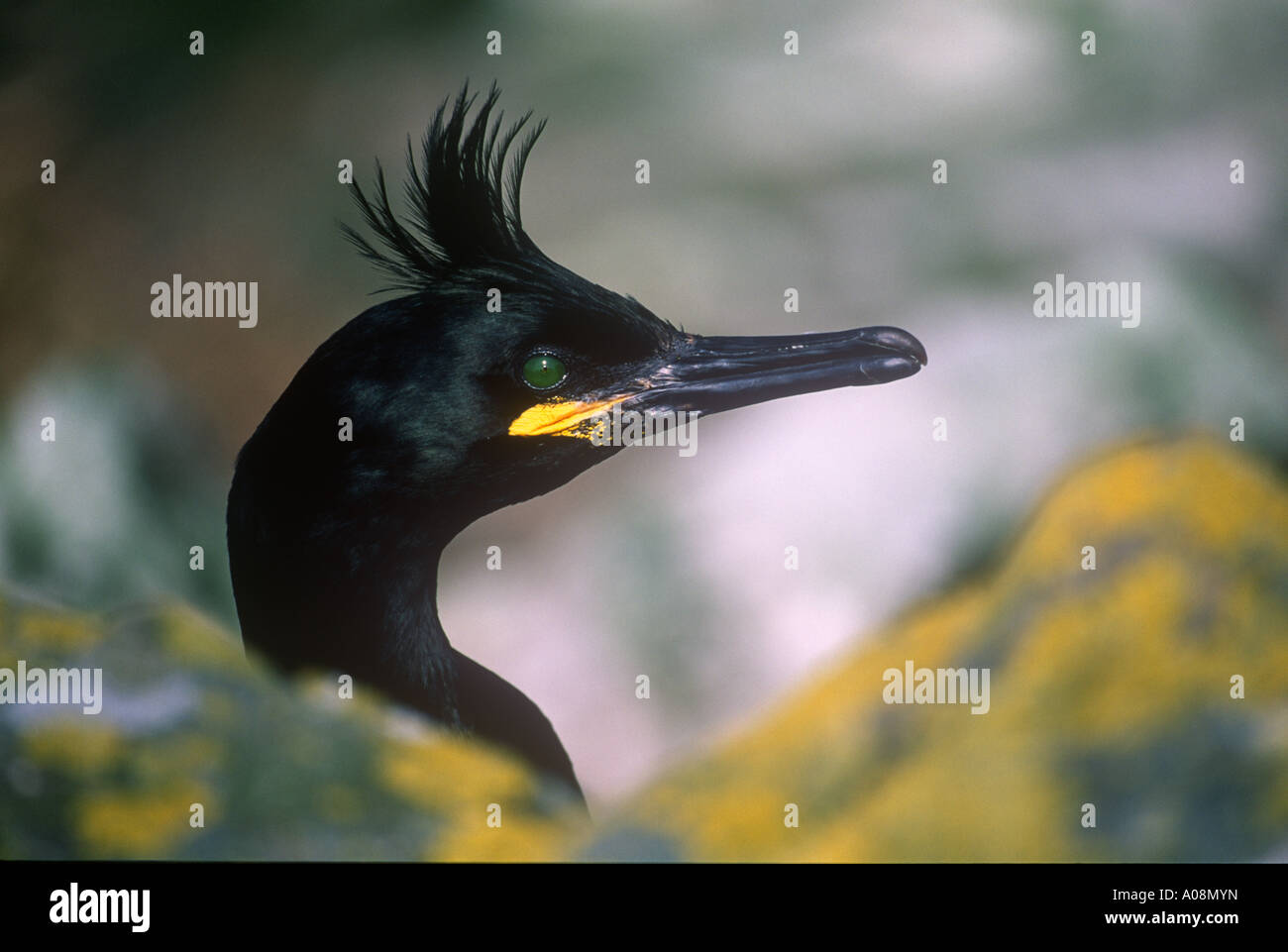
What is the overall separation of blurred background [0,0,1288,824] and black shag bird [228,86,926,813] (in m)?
0.13

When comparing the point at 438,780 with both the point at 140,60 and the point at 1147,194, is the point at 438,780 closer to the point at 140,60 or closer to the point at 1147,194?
the point at 140,60

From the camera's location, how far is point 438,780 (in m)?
2.44

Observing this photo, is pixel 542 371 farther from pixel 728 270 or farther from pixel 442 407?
pixel 728 270

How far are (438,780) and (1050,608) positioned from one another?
1.32 metres

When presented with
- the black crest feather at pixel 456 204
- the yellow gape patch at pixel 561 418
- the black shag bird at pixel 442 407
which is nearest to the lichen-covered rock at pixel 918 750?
the black shag bird at pixel 442 407

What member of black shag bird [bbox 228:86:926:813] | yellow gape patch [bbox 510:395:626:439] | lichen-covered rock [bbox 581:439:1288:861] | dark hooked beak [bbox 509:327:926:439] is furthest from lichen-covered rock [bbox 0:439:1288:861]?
yellow gape patch [bbox 510:395:626:439]

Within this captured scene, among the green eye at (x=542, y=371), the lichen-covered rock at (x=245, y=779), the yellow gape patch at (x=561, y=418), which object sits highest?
the green eye at (x=542, y=371)

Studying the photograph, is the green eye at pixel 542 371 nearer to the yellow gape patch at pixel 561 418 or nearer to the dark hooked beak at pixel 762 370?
the yellow gape patch at pixel 561 418

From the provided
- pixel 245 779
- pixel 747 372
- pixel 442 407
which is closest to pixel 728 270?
pixel 747 372

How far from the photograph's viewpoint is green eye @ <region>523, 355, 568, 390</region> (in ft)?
7.57

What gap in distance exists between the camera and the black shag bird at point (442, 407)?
7.53 ft

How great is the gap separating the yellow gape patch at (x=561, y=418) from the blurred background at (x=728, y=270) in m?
0.19

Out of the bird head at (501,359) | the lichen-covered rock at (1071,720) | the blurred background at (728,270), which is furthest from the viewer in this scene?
the blurred background at (728,270)

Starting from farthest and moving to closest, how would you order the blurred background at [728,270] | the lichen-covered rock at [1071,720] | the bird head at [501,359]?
the blurred background at [728,270]
the lichen-covered rock at [1071,720]
the bird head at [501,359]
